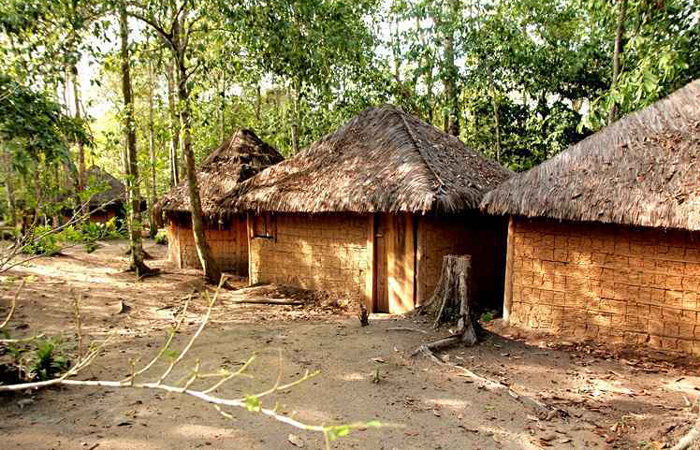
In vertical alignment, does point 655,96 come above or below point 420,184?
above

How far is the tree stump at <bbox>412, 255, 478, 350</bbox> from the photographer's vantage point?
5629 millimetres

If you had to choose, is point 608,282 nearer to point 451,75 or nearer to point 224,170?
point 451,75

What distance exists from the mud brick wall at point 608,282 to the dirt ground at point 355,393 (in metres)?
0.32

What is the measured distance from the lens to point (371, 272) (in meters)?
7.84

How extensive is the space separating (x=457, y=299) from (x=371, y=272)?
2.08 metres

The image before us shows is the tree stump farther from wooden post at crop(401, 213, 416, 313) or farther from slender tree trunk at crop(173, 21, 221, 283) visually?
slender tree trunk at crop(173, 21, 221, 283)

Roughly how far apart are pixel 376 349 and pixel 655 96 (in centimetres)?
732

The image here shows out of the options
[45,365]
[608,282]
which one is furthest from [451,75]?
[45,365]

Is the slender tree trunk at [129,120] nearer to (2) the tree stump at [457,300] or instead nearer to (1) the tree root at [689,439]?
(2) the tree stump at [457,300]

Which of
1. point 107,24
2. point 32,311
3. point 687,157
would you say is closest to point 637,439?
point 687,157

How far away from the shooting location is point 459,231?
7953 millimetres

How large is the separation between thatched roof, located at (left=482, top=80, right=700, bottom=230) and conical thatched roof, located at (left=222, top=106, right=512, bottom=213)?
1.05m

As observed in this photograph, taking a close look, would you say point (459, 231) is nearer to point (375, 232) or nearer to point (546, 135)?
point (375, 232)

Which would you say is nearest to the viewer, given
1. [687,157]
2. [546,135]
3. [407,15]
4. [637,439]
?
[637,439]
